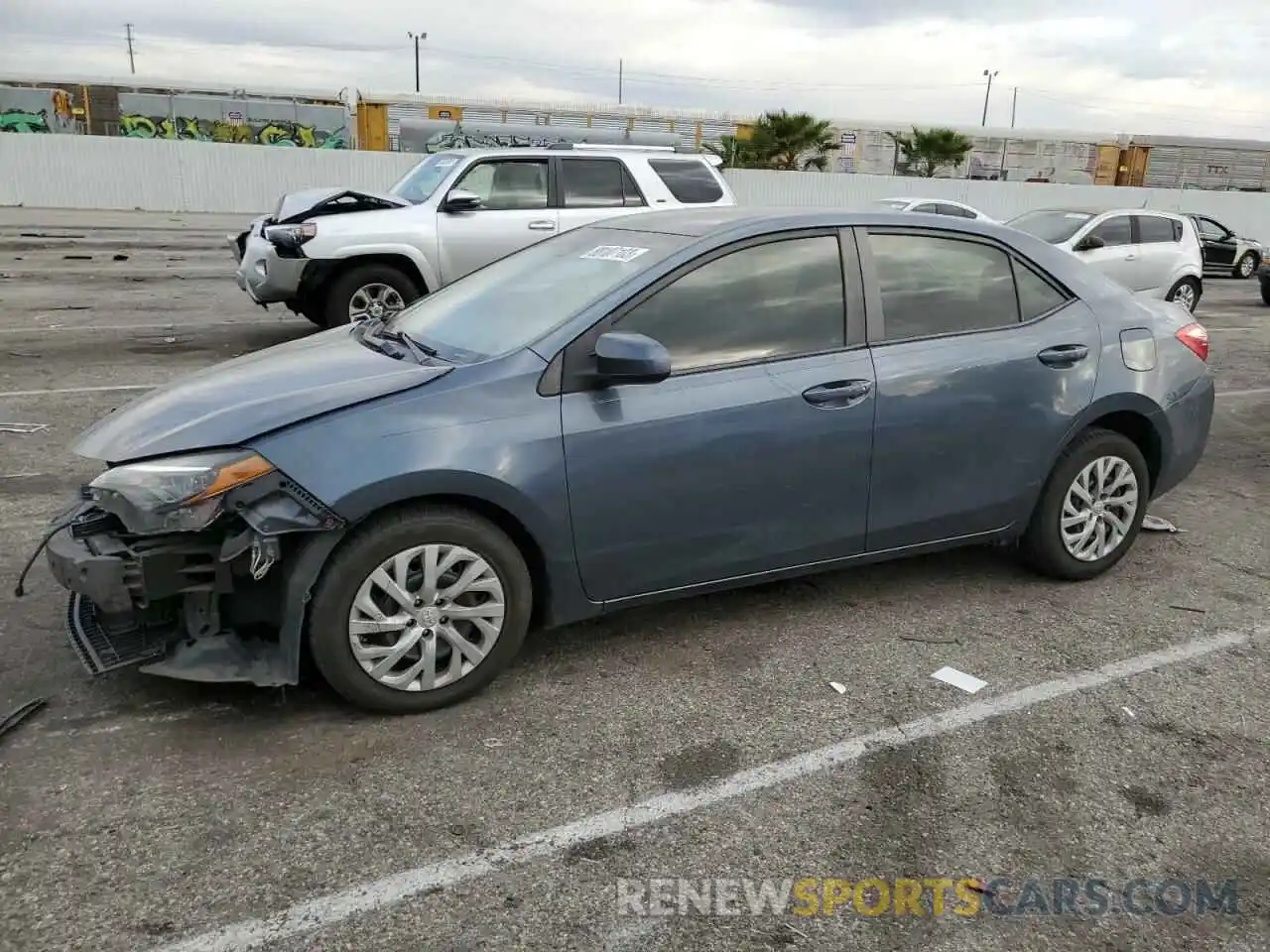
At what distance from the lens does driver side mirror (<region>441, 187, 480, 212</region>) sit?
9.74 m

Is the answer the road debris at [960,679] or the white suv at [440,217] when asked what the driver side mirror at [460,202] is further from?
the road debris at [960,679]

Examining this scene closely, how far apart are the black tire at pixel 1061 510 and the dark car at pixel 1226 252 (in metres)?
21.1

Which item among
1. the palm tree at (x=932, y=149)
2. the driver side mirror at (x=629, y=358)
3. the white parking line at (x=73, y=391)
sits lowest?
the white parking line at (x=73, y=391)

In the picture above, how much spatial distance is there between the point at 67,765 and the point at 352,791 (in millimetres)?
871

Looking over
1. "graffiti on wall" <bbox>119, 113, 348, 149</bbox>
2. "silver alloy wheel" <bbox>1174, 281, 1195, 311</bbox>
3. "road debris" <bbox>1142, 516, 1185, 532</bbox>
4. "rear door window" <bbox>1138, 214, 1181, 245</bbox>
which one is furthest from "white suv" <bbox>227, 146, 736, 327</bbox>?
"graffiti on wall" <bbox>119, 113, 348, 149</bbox>

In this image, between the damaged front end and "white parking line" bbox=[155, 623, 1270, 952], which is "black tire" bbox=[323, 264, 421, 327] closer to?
the damaged front end

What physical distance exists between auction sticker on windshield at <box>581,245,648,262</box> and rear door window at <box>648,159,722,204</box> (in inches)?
252

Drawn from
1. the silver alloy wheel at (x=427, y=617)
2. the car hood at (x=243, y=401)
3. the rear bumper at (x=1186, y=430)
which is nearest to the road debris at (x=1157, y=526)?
the rear bumper at (x=1186, y=430)

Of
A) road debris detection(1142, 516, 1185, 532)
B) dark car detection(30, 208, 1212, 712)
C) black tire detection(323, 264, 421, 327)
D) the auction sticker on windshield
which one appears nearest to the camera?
dark car detection(30, 208, 1212, 712)

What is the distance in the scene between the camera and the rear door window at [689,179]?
10.4 metres

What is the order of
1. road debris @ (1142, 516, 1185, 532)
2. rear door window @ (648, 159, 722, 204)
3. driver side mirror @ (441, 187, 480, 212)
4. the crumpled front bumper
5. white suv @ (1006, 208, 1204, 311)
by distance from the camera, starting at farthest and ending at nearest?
white suv @ (1006, 208, 1204, 311), rear door window @ (648, 159, 722, 204), driver side mirror @ (441, 187, 480, 212), road debris @ (1142, 516, 1185, 532), the crumpled front bumper

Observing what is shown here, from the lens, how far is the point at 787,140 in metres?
35.8

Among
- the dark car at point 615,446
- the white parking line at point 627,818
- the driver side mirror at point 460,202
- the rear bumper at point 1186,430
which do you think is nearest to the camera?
the white parking line at point 627,818

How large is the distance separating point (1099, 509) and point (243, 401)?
142 inches
